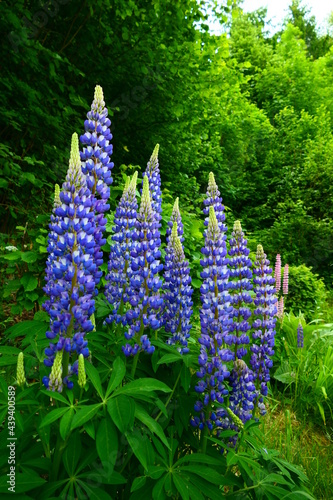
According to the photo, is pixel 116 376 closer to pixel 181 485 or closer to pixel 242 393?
pixel 181 485

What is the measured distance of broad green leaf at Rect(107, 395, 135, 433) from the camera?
4.05 ft

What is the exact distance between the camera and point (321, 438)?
3.40 m

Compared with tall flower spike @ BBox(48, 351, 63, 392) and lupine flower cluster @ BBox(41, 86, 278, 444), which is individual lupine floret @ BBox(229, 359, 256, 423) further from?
tall flower spike @ BBox(48, 351, 63, 392)

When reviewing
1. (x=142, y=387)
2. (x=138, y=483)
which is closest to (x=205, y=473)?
(x=138, y=483)

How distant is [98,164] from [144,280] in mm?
562

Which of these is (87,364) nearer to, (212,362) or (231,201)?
(212,362)

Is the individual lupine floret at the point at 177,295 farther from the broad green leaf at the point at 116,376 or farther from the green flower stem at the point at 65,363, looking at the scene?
the green flower stem at the point at 65,363

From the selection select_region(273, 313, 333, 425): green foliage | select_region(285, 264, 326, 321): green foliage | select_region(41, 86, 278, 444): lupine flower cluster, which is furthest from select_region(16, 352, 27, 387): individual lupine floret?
select_region(285, 264, 326, 321): green foliage

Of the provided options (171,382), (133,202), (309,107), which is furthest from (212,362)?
(309,107)

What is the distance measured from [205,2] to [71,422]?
6.94 m

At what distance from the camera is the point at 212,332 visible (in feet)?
5.89

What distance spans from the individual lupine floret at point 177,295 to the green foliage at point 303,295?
5038 millimetres

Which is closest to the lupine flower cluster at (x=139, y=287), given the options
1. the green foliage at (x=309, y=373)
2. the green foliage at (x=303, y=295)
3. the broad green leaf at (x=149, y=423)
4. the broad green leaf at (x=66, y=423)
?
the broad green leaf at (x=66, y=423)

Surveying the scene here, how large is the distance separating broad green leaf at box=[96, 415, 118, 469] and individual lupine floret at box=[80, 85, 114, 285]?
1.93ft
